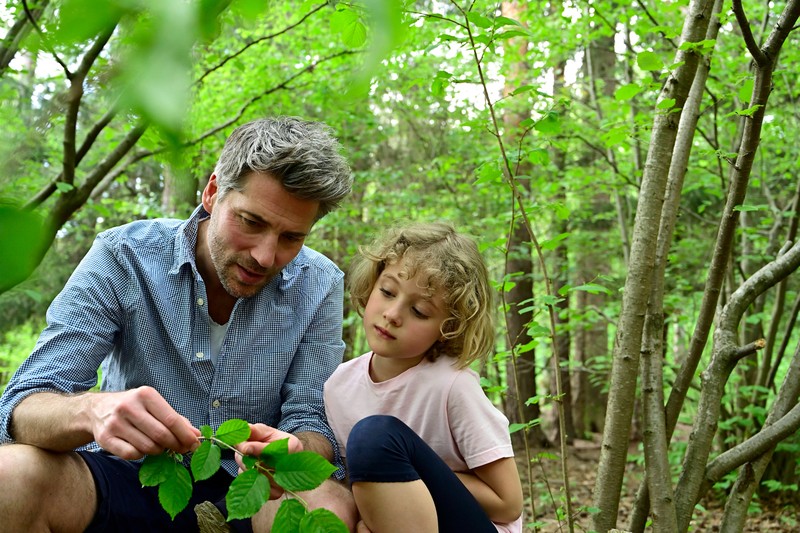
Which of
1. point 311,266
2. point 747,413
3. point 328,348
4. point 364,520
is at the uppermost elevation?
point 311,266

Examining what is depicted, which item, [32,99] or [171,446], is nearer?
[32,99]

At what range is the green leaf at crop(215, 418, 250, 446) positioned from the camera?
1165 mm

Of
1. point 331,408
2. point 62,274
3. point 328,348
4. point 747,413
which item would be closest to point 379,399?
point 331,408

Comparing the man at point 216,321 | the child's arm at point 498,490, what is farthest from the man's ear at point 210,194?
the child's arm at point 498,490

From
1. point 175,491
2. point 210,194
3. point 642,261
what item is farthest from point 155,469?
point 642,261

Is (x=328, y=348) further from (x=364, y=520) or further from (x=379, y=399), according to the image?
(x=364, y=520)

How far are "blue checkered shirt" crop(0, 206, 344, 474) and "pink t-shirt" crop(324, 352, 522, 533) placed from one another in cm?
10

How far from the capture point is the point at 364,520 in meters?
1.72

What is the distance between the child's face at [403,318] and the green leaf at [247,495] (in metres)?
0.81

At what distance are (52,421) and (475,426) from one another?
98 cm

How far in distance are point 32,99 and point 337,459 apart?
1.74 meters

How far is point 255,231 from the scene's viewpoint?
1993 mm

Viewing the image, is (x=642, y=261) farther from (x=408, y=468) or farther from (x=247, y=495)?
(x=247, y=495)

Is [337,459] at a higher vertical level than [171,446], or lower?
lower
